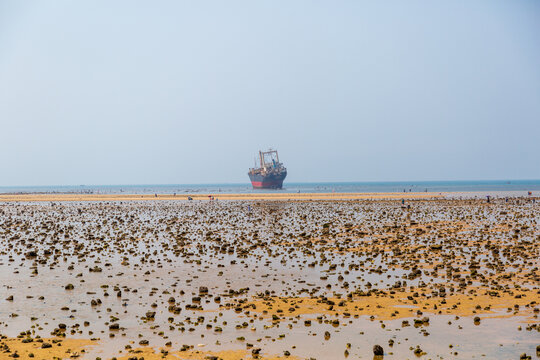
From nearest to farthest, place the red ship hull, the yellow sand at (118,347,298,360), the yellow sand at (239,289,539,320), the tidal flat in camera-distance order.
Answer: the yellow sand at (118,347,298,360) < the tidal flat < the yellow sand at (239,289,539,320) < the red ship hull

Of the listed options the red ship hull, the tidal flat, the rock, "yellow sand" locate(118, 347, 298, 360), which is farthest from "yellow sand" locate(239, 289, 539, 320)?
the red ship hull

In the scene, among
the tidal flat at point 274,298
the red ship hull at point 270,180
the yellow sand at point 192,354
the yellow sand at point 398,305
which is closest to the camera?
the yellow sand at point 192,354

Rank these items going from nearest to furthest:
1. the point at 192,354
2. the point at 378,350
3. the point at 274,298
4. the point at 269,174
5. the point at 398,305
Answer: the point at 378,350 < the point at 192,354 < the point at 398,305 < the point at 274,298 < the point at 269,174

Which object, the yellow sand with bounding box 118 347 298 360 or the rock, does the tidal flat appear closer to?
the yellow sand with bounding box 118 347 298 360

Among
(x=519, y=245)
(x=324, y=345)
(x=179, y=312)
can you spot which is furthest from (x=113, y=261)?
(x=519, y=245)

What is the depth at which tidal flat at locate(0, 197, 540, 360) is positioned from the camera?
43.5ft

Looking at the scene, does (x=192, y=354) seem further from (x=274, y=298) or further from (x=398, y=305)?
(x=398, y=305)

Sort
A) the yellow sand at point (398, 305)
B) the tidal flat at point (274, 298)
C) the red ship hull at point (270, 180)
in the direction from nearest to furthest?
the tidal flat at point (274, 298)
the yellow sand at point (398, 305)
the red ship hull at point (270, 180)

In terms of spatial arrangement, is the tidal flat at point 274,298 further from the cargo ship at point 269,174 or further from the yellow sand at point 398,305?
the cargo ship at point 269,174

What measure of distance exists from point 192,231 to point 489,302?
2928cm

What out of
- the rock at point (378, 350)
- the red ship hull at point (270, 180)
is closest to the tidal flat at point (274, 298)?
the rock at point (378, 350)

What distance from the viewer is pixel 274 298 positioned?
61.5ft

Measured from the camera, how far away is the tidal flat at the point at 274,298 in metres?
13.3

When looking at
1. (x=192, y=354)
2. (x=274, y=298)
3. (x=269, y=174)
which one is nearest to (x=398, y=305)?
(x=274, y=298)
